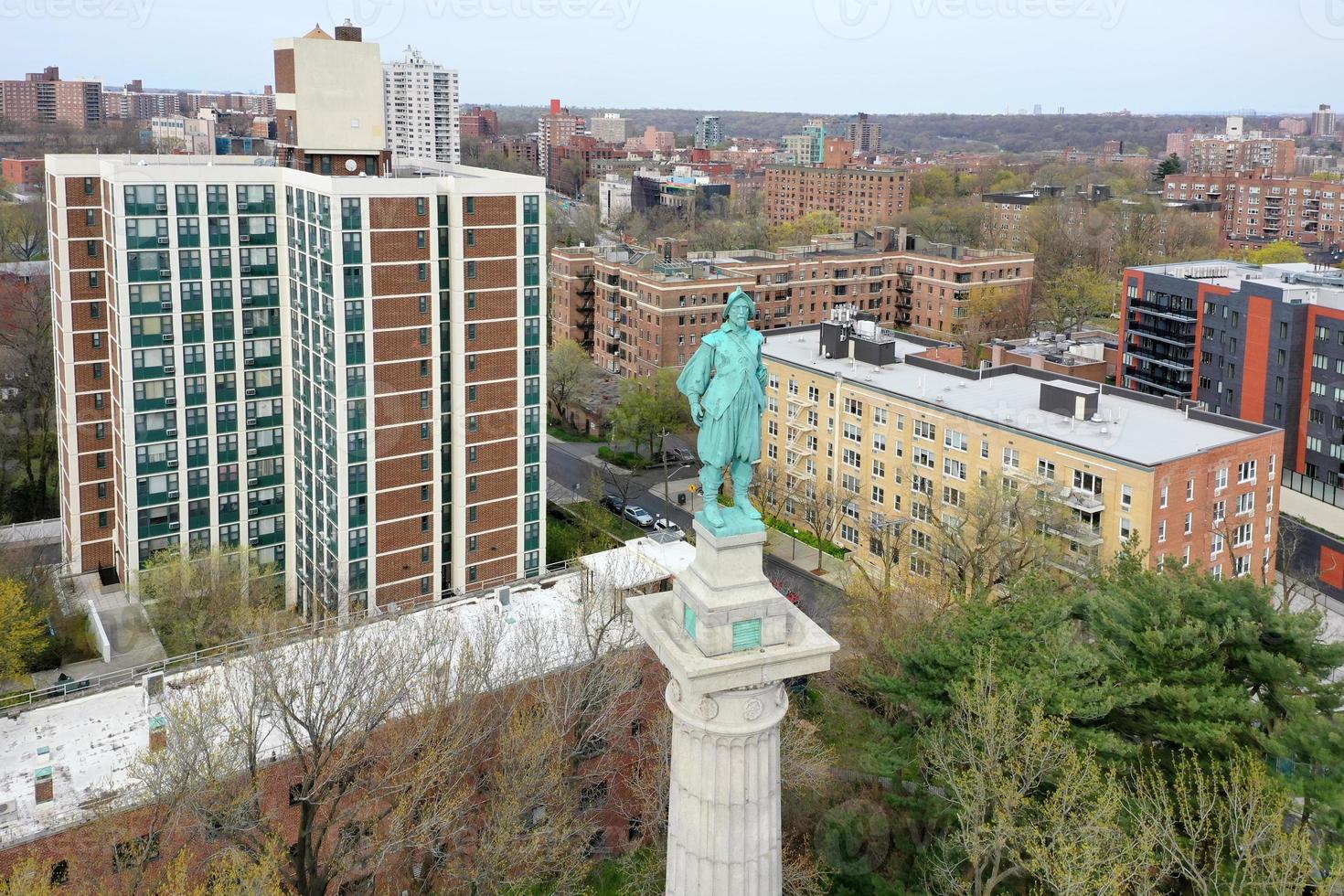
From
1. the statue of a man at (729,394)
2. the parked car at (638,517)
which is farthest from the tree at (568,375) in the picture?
the statue of a man at (729,394)

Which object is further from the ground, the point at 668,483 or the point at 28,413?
the point at 28,413

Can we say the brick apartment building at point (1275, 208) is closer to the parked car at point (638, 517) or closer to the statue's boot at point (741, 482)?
the parked car at point (638, 517)

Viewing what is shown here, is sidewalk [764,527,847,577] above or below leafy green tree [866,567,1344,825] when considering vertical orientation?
below

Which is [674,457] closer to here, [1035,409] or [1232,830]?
[1035,409]

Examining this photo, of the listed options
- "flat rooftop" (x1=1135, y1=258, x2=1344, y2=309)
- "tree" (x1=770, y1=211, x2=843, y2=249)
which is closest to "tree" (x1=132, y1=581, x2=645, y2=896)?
"flat rooftop" (x1=1135, y1=258, x2=1344, y2=309)

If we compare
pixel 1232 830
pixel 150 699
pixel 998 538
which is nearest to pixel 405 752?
pixel 150 699

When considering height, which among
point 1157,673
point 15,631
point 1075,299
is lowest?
point 15,631

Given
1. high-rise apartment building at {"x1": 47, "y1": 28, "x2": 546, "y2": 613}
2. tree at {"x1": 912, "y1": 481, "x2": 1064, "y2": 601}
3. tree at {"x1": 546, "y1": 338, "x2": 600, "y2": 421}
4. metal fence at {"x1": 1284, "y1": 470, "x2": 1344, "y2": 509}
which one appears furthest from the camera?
tree at {"x1": 546, "y1": 338, "x2": 600, "y2": 421}

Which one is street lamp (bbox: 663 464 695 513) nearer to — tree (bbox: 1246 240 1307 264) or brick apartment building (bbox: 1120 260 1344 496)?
brick apartment building (bbox: 1120 260 1344 496)
